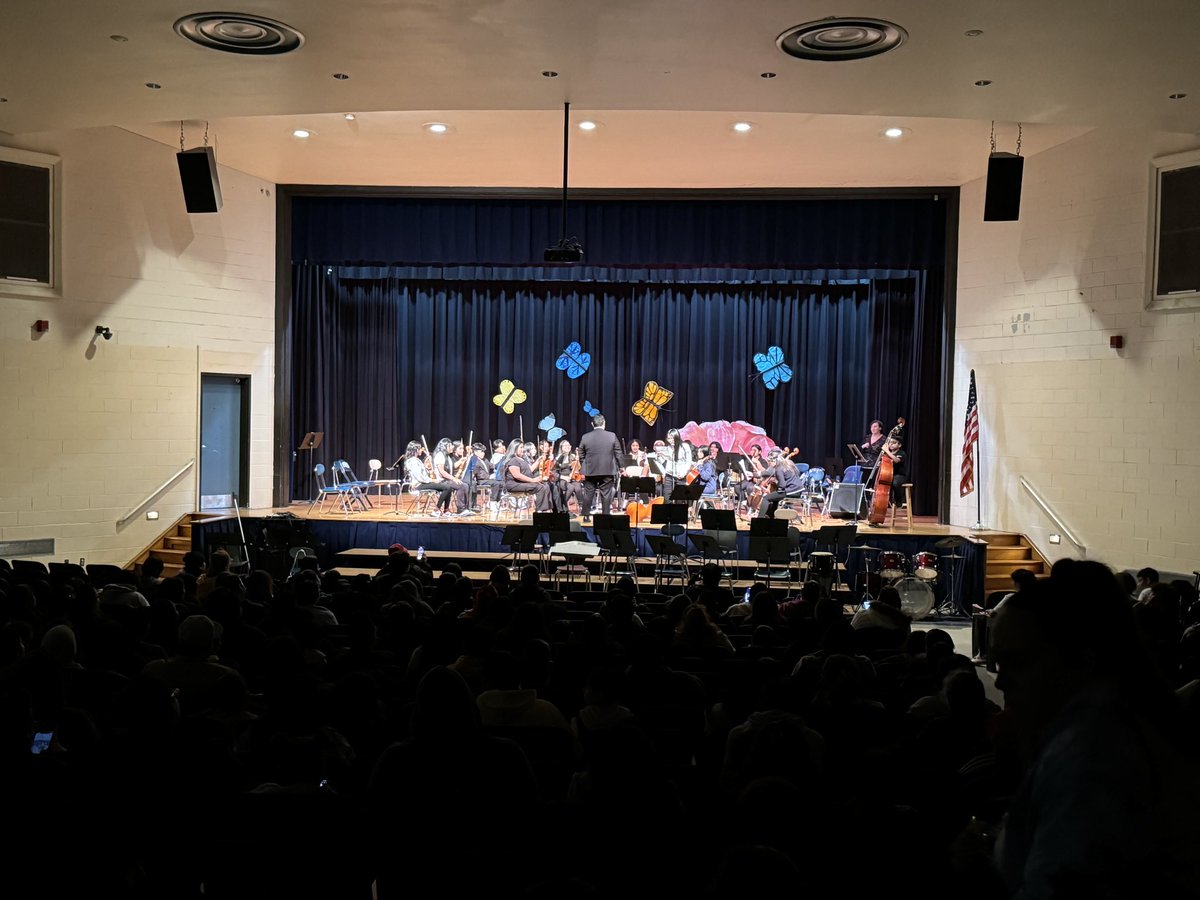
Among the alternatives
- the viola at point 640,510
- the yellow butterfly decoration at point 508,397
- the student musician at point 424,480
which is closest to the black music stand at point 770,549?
the viola at point 640,510

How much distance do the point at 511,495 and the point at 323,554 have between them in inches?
131

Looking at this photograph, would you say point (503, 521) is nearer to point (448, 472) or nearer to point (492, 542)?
point (492, 542)

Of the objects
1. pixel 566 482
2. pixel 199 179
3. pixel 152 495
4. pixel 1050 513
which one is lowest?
pixel 152 495

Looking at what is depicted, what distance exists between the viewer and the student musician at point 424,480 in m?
16.4

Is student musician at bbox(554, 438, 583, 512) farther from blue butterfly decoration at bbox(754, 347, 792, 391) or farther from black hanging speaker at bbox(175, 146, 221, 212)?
black hanging speaker at bbox(175, 146, 221, 212)

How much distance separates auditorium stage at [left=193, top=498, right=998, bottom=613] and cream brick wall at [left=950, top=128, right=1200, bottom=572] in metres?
1.42

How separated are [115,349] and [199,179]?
123 inches

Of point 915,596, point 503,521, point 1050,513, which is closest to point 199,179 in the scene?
point 503,521

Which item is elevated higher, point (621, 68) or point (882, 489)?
point (621, 68)

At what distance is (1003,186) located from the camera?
13.2 meters

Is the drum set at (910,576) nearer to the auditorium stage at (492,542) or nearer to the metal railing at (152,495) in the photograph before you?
the auditorium stage at (492,542)

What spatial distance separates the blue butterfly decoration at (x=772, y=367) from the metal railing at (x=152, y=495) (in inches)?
427

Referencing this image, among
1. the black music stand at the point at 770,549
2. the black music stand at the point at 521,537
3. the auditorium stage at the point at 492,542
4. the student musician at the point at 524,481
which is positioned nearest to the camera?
the black music stand at the point at 770,549

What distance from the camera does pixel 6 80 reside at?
35.0 ft
